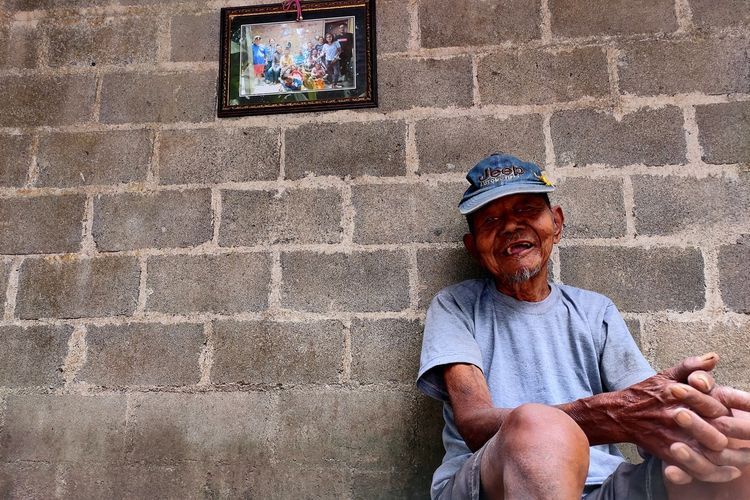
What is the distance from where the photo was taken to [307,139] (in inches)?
97.7

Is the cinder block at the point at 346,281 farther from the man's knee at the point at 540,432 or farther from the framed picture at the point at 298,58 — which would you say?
the man's knee at the point at 540,432

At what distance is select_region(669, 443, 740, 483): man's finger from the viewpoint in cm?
135

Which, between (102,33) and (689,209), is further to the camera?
(102,33)

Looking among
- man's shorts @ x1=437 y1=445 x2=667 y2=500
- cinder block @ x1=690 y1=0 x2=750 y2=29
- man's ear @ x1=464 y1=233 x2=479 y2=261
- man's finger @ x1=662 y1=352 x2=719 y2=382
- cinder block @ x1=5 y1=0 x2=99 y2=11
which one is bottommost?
man's shorts @ x1=437 y1=445 x2=667 y2=500

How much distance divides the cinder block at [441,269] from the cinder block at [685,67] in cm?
87

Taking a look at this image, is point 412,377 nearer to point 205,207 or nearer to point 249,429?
point 249,429

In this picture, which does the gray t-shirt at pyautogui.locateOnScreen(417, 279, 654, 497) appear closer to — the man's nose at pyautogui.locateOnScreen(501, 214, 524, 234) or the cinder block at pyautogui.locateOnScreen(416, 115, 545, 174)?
the man's nose at pyautogui.locateOnScreen(501, 214, 524, 234)

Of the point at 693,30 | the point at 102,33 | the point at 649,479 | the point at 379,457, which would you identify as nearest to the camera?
the point at 649,479

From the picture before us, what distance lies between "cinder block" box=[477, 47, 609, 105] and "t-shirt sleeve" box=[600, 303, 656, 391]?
2.96ft

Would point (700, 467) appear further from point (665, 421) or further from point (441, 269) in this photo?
point (441, 269)

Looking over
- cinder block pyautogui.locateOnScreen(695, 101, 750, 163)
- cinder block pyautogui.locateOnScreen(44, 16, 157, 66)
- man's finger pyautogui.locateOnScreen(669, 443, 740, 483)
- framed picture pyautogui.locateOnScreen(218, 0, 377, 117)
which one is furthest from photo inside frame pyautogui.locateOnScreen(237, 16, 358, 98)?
man's finger pyautogui.locateOnScreen(669, 443, 740, 483)

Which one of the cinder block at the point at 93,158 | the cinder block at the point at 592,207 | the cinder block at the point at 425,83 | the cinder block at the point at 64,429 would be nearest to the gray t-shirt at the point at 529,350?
the cinder block at the point at 592,207

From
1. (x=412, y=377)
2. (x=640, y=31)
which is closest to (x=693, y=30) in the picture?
(x=640, y=31)

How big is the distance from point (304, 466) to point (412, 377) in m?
0.48
